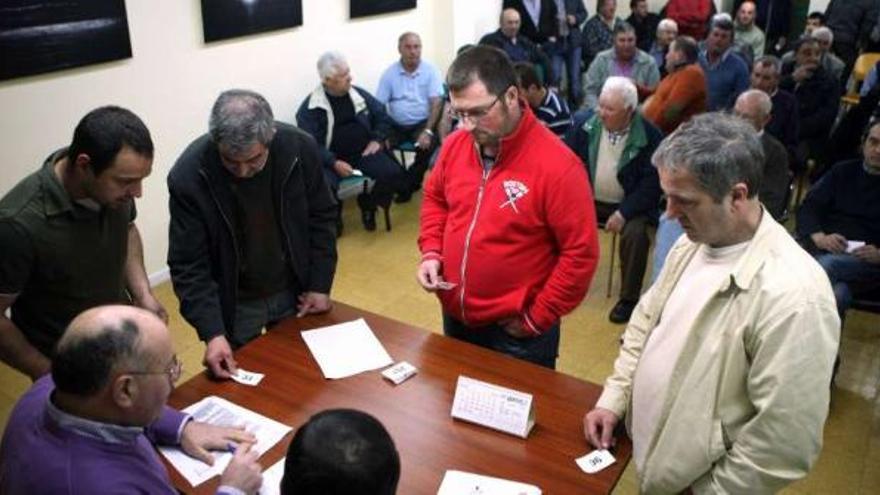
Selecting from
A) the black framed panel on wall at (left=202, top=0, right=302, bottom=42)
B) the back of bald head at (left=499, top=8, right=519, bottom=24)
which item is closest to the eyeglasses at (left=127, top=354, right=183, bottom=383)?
the black framed panel on wall at (left=202, top=0, right=302, bottom=42)

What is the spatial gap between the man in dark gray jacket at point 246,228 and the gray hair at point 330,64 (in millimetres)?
2725

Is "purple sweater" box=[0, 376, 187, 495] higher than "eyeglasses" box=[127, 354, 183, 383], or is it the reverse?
"eyeglasses" box=[127, 354, 183, 383]

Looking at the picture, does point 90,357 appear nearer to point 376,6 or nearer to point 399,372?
point 399,372

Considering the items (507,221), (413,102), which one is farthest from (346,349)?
(413,102)

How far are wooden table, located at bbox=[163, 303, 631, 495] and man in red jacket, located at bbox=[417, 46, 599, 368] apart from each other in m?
0.17

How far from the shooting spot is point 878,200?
11.0 feet

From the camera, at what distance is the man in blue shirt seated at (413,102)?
5566 mm

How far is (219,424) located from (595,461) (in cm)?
97

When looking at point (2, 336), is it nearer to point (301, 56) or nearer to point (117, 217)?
point (117, 217)

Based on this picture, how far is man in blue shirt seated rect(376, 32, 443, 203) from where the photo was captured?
18.3 ft

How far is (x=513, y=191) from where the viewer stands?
2.03 metres

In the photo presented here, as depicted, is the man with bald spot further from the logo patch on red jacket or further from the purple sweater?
the purple sweater

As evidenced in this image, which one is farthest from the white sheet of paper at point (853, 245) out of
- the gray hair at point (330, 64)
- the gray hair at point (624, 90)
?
the gray hair at point (330, 64)

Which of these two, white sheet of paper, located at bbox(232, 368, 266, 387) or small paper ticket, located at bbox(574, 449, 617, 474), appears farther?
white sheet of paper, located at bbox(232, 368, 266, 387)
